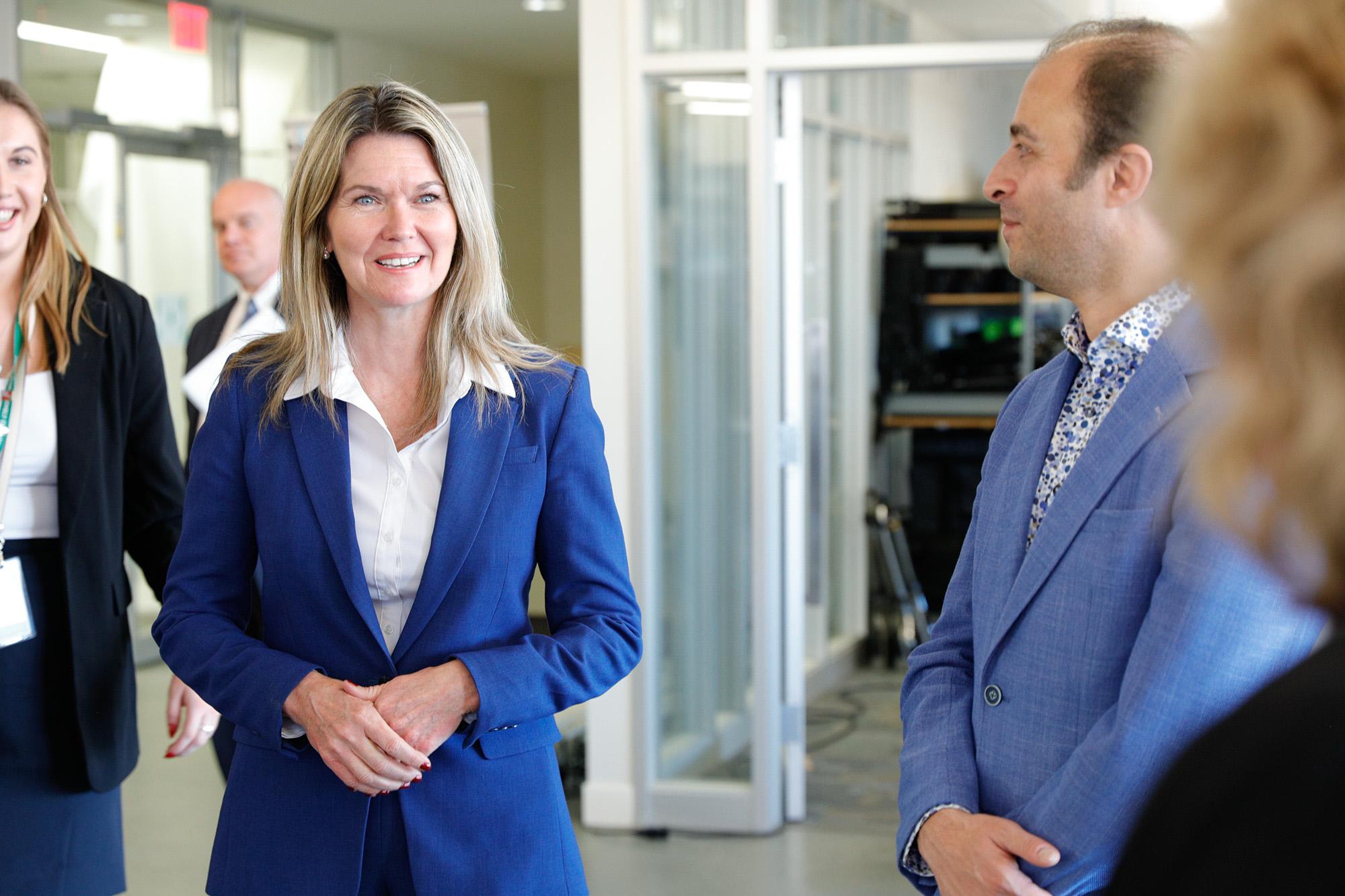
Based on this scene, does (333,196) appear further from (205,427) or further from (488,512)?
(488,512)

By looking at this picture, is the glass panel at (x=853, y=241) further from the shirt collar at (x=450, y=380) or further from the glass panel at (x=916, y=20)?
the shirt collar at (x=450, y=380)

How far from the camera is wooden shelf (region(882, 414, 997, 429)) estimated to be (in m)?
7.36

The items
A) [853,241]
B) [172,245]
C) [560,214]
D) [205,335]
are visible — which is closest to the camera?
[205,335]

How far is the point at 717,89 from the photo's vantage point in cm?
428

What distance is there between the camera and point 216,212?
4.36m

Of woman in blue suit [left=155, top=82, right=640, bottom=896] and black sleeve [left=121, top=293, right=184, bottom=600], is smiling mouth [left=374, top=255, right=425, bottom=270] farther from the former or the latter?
black sleeve [left=121, top=293, right=184, bottom=600]

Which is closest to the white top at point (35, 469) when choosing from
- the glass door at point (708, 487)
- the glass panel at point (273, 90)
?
the glass door at point (708, 487)

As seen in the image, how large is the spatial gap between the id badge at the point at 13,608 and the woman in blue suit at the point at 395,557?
23.2 inches

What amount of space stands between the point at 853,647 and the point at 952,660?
5.68 m

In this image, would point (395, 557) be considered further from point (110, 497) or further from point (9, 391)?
point (9, 391)

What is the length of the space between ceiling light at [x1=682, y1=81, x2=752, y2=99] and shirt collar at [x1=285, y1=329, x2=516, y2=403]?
9.00 ft

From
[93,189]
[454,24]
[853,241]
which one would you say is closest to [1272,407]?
[853,241]

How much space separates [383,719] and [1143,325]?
0.97 meters

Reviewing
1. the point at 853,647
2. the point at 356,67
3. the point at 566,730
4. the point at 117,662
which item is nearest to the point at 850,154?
the point at 853,647
